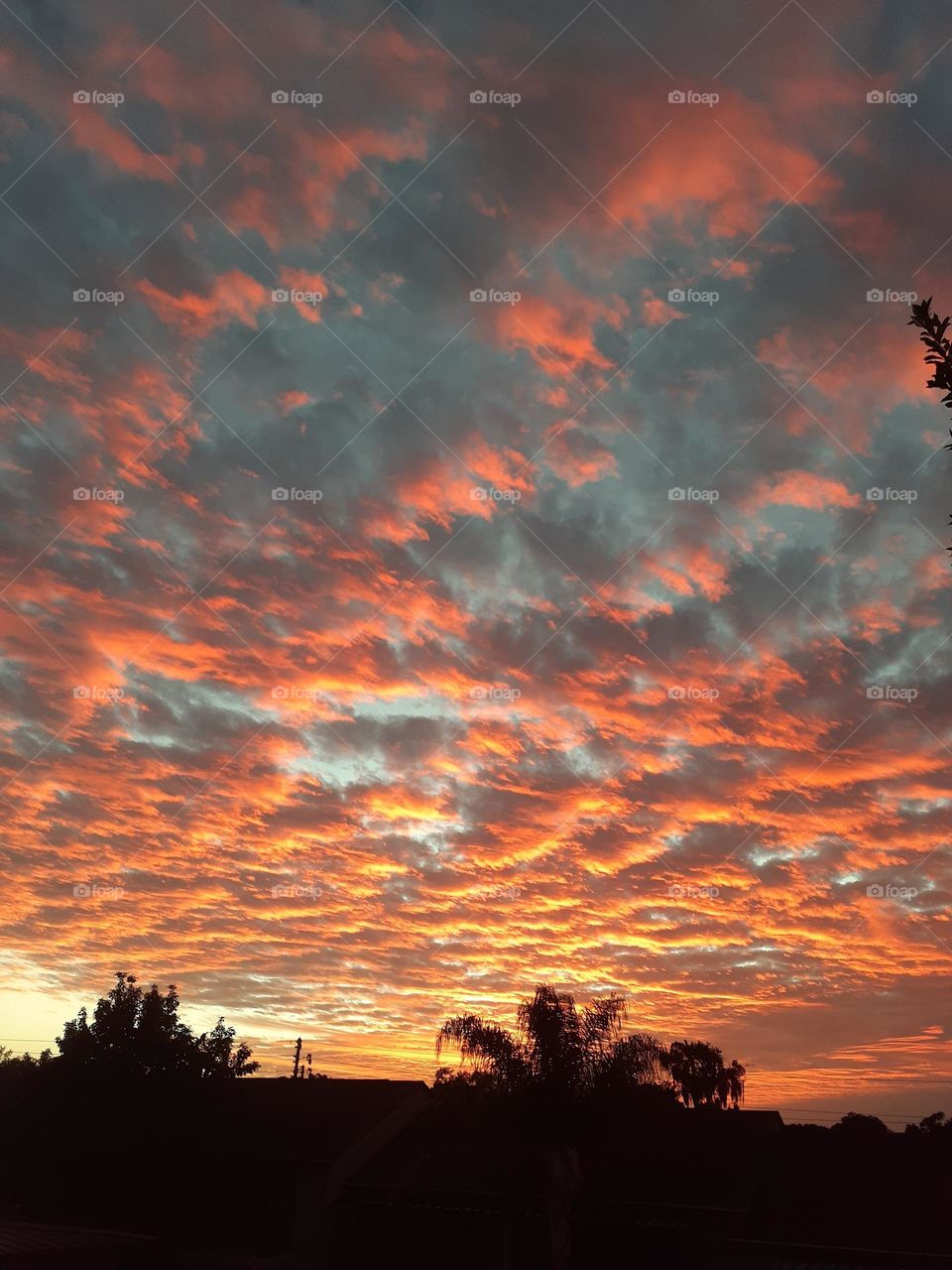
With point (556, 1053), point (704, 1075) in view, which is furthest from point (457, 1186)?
point (704, 1075)

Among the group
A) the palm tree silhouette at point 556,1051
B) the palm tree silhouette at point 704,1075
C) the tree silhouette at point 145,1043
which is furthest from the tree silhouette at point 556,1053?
the palm tree silhouette at point 704,1075

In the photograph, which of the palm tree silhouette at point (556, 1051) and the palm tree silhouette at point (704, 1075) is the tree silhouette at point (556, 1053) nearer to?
the palm tree silhouette at point (556, 1051)

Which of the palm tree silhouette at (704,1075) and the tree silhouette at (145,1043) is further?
the palm tree silhouette at (704,1075)

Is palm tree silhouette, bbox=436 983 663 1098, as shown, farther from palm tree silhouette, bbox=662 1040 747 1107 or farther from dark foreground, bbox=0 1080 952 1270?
palm tree silhouette, bbox=662 1040 747 1107

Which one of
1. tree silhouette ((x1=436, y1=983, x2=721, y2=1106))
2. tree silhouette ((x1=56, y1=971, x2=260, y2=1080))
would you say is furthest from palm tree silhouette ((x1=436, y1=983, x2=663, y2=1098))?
tree silhouette ((x1=56, y1=971, x2=260, y2=1080))

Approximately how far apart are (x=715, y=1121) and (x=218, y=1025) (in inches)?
722

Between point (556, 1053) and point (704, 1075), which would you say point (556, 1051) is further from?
point (704, 1075)

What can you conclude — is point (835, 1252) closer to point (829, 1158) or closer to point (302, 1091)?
point (829, 1158)

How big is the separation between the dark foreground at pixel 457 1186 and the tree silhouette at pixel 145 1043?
0.94 metres

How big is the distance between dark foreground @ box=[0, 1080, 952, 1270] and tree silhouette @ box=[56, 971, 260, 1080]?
3.07 ft

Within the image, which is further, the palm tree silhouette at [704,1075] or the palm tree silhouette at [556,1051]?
the palm tree silhouette at [704,1075]

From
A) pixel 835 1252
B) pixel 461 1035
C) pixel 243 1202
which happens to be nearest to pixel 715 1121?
pixel 835 1252

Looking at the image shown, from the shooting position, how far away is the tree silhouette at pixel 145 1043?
3581cm

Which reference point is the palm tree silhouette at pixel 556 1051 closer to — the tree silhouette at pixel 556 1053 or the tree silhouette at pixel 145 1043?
the tree silhouette at pixel 556 1053
